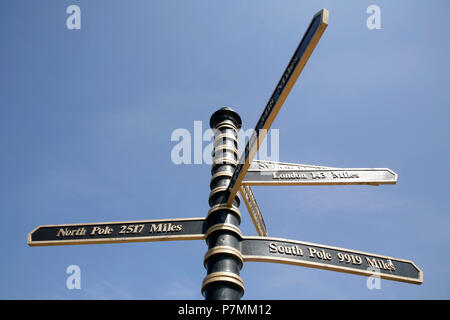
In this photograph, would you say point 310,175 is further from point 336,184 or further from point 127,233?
point 127,233

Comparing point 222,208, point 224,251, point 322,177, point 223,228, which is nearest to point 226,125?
point 222,208

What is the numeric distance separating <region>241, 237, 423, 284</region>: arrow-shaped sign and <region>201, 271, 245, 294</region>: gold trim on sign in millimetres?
407

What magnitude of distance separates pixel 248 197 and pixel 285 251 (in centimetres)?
148

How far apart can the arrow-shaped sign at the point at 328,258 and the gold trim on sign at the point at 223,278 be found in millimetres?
407

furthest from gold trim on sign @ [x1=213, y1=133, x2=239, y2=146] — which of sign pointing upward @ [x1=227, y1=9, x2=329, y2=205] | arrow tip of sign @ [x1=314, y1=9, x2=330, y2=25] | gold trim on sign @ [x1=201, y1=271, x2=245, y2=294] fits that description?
arrow tip of sign @ [x1=314, y1=9, x2=330, y2=25]

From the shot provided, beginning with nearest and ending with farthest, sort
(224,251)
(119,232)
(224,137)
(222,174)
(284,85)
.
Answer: (284,85) < (224,251) < (119,232) < (222,174) < (224,137)

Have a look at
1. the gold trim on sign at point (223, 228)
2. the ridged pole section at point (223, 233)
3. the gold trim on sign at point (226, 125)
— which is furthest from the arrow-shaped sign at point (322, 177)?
the gold trim on sign at point (226, 125)

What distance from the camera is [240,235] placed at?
188 inches

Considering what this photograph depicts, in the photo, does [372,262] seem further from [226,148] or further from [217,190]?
[226,148]

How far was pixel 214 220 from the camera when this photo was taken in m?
4.89

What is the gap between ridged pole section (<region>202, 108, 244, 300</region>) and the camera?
4148 mm

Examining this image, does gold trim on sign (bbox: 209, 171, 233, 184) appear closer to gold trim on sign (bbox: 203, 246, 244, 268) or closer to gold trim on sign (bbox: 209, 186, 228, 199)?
gold trim on sign (bbox: 209, 186, 228, 199)

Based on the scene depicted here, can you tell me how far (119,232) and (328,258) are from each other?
3009 mm
